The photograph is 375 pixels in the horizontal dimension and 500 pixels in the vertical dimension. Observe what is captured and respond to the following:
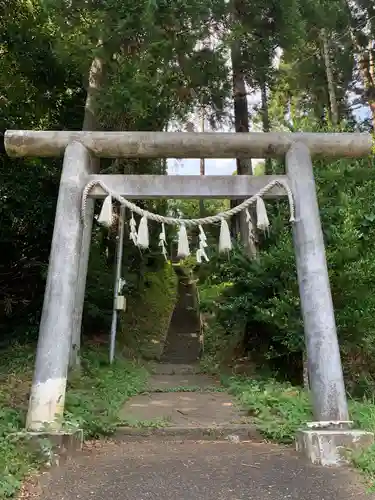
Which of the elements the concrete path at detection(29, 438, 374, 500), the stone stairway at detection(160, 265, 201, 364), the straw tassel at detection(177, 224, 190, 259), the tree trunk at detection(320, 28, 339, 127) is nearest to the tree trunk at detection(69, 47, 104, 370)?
the straw tassel at detection(177, 224, 190, 259)

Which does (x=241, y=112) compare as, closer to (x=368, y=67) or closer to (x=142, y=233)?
(x=368, y=67)

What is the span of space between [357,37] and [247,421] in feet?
40.7

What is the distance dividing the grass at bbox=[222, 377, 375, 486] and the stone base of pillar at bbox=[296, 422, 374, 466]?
0.09m

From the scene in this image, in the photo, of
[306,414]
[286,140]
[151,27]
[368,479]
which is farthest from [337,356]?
[151,27]

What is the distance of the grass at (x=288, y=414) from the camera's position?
404 centimetres

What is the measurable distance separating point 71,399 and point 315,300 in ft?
10.1

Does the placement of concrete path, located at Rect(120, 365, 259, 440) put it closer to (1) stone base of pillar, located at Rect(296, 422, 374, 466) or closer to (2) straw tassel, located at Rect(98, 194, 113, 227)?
(1) stone base of pillar, located at Rect(296, 422, 374, 466)

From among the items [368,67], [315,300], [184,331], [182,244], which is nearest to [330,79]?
[368,67]

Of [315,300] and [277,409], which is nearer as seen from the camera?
[315,300]

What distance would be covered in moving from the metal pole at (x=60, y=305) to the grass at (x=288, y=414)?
2316 mm

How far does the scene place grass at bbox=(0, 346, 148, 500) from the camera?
12.4ft

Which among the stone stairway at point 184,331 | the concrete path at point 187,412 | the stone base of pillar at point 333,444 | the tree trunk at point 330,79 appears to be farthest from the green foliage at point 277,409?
the tree trunk at point 330,79

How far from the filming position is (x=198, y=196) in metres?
5.50

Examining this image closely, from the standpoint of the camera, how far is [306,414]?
524 centimetres
